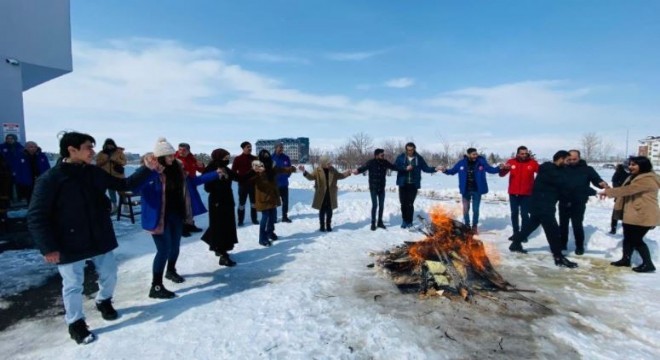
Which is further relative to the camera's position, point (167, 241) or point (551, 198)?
point (551, 198)

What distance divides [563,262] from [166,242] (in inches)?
275

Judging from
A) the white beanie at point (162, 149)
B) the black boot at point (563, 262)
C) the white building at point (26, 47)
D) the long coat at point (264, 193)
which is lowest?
the black boot at point (563, 262)

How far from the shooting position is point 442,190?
Result: 72.9 ft

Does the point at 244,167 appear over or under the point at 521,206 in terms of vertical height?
over

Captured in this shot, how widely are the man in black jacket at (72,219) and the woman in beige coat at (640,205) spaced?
26.8 feet

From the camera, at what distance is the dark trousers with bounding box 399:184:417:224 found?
940cm

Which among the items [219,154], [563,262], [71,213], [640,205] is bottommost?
[563,262]

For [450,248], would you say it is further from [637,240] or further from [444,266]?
[637,240]

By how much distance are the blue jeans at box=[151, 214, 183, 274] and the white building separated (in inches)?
460

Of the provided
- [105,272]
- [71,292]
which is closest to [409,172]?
[105,272]

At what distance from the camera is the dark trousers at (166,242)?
16.4 feet

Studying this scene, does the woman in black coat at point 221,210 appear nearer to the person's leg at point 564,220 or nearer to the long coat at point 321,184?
the long coat at point 321,184

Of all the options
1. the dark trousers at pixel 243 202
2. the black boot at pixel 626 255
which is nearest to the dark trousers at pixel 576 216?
the black boot at pixel 626 255

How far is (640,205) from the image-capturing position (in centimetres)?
625
